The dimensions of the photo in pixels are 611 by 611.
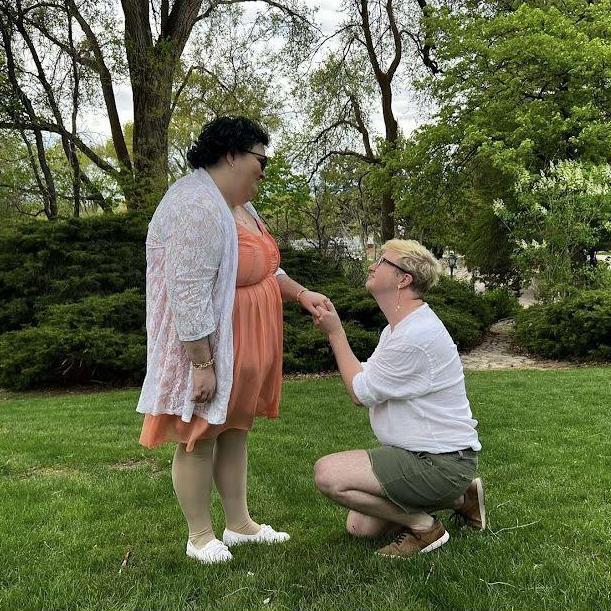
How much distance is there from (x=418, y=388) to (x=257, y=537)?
1007mm

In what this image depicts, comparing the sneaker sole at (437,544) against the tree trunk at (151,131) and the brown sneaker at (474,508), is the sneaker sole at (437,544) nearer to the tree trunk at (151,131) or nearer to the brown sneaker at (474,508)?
the brown sneaker at (474,508)

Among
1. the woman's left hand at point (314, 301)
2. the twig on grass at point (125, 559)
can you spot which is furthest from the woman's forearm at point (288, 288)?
the twig on grass at point (125, 559)

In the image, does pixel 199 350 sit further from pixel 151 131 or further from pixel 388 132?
pixel 388 132

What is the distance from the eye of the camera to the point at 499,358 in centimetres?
1055

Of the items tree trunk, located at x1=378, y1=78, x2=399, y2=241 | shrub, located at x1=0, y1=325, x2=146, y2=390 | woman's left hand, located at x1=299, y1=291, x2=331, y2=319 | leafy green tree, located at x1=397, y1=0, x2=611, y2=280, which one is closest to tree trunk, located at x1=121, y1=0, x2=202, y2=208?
shrub, located at x1=0, y1=325, x2=146, y2=390

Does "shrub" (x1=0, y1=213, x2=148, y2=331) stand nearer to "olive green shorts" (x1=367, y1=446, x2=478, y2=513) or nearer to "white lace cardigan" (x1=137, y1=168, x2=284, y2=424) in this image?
"white lace cardigan" (x1=137, y1=168, x2=284, y2=424)

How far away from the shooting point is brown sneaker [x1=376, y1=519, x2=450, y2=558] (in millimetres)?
2412

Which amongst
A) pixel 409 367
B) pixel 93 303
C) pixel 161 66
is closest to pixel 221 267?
pixel 409 367

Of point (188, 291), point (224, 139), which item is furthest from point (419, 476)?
point (224, 139)

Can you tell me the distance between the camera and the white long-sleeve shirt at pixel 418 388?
2.29 metres

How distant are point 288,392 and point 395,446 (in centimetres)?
502

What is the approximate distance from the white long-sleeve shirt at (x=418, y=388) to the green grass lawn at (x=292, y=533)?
1.57ft

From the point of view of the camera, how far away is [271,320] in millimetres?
2469

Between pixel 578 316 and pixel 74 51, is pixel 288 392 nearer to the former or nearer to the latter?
pixel 578 316
